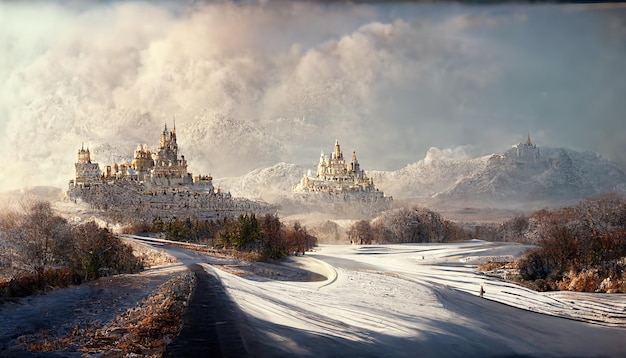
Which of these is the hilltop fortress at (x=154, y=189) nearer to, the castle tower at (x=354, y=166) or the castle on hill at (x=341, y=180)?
the castle on hill at (x=341, y=180)

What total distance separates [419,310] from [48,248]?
314cm

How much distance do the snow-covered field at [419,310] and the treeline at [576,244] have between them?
0.13m

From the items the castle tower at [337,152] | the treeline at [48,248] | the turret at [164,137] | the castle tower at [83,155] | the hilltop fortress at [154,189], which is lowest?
the treeline at [48,248]

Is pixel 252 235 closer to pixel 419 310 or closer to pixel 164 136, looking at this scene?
pixel 164 136

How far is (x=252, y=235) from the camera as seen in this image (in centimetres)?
535

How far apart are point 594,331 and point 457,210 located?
1516 millimetres

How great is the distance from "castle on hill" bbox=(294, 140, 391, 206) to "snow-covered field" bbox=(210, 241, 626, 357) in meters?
0.56

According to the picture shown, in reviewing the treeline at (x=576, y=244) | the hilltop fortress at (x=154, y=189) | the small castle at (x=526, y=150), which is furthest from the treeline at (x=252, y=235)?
the small castle at (x=526, y=150)

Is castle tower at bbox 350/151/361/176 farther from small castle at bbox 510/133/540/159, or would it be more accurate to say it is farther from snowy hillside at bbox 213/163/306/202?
small castle at bbox 510/133/540/159

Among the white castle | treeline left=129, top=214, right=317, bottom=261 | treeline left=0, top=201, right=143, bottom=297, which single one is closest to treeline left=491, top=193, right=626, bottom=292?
treeline left=129, top=214, right=317, bottom=261

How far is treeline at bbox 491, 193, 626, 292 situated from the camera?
459 cm

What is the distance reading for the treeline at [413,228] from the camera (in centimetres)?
506

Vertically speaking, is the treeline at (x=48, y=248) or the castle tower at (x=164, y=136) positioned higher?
the castle tower at (x=164, y=136)

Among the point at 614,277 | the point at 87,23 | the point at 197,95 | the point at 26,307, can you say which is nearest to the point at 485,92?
the point at 614,277
